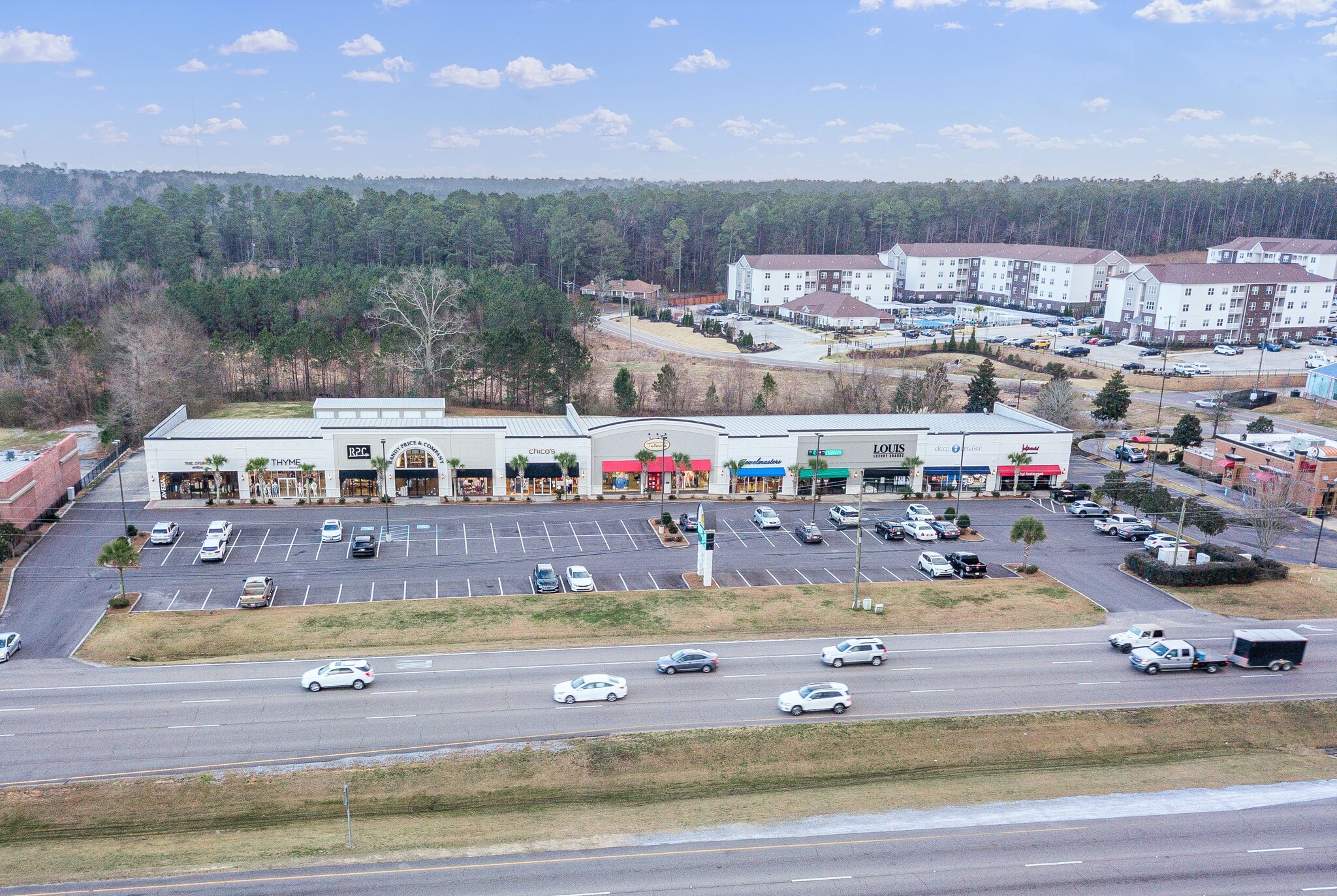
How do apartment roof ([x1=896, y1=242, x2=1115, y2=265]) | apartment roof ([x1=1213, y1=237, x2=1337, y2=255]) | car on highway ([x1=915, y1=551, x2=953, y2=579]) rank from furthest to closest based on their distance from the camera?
1. apartment roof ([x1=896, y1=242, x2=1115, y2=265])
2. apartment roof ([x1=1213, y1=237, x2=1337, y2=255])
3. car on highway ([x1=915, y1=551, x2=953, y2=579])

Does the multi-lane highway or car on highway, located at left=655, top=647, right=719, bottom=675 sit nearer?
the multi-lane highway

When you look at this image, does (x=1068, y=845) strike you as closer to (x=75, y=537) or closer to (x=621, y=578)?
(x=621, y=578)

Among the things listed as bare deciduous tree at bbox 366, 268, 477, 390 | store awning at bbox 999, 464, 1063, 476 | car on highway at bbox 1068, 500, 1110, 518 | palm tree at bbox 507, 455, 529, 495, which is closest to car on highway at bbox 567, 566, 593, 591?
palm tree at bbox 507, 455, 529, 495

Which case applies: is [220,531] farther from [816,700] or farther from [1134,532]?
[1134,532]

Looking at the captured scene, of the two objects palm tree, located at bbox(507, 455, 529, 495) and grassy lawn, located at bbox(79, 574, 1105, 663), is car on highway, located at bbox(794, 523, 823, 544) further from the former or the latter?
palm tree, located at bbox(507, 455, 529, 495)

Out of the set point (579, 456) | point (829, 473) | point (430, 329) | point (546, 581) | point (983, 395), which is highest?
point (430, 329)

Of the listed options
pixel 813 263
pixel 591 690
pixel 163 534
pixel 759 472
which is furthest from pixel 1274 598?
pixel 813 263
